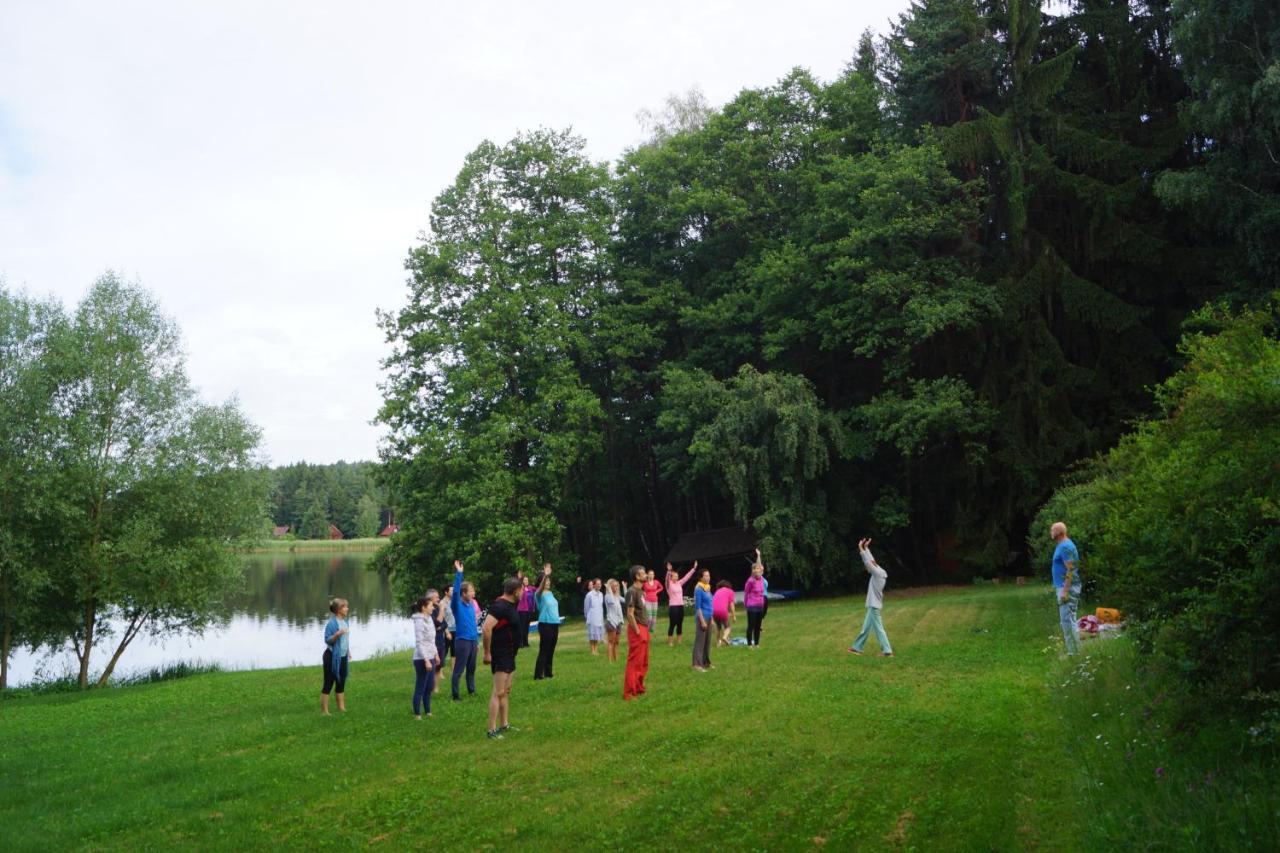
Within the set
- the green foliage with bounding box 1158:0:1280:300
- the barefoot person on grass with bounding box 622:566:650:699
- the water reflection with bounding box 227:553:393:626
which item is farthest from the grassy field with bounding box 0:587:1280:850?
the water reflection with bounding box 227:553:393:626

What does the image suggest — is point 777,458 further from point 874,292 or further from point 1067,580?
point 1067,580

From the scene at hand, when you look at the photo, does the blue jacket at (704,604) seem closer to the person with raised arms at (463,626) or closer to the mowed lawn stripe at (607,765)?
the mowed lawn stripe at (607,765)

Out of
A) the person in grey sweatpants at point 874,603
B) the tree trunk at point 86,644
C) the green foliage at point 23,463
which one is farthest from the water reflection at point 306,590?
the person in grey sweatpants at point 874,603

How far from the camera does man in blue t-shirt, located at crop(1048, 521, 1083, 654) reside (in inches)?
535

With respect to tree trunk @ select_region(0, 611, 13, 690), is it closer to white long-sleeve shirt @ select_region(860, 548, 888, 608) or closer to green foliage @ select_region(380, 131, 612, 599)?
green foliage @ select_region(380, 131, 612, 599)

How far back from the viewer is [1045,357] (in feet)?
114

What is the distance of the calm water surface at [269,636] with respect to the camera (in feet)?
104

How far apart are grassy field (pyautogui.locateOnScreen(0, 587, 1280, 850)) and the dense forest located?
Answer: 64.6 feet

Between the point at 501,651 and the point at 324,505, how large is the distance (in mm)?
139346

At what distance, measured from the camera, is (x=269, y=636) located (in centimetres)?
4272

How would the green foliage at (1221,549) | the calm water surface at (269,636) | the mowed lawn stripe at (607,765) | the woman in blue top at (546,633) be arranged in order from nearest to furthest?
the green foliage at (1221,549), the mowed lawn stripe at (607,765), the woman in blue top at (546,633), the calm water surface at (269,636)

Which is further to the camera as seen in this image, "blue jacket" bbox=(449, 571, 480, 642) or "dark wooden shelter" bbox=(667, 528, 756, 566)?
"dark wooden shelter" bbox=(667, 528, 756, 566)

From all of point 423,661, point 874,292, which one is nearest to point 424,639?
point 423,661

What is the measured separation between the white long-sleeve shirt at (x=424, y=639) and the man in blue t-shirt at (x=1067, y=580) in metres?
8.79
